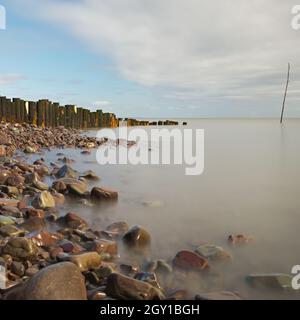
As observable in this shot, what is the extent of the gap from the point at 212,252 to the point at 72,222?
2011mm

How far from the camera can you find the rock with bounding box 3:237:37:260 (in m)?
3.48

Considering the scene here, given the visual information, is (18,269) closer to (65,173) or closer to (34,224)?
(34,224)

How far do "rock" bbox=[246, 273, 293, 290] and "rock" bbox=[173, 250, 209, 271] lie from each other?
0.49 meters

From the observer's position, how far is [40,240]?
385 cm

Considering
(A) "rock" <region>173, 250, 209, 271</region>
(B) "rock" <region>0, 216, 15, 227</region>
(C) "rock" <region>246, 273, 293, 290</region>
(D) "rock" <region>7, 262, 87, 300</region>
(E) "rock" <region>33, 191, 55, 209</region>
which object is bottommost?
(C) "rock" <region>246, 273, 293, 290</region>

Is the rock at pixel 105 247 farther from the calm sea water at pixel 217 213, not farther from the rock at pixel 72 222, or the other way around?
the rock at pixel 72 222

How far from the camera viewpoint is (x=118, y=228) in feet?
15.5

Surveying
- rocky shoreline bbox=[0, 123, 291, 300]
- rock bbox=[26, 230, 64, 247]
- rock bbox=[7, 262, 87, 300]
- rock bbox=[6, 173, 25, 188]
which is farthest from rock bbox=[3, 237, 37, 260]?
rock bbox=[6, 173, 25, 188]

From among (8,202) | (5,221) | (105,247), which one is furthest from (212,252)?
(8,202)

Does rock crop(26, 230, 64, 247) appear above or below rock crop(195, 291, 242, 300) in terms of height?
above

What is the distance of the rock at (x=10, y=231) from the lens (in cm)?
394

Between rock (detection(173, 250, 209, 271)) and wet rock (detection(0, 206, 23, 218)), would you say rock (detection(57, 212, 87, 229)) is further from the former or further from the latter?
rock (detection(173, 250, 209, 271))
